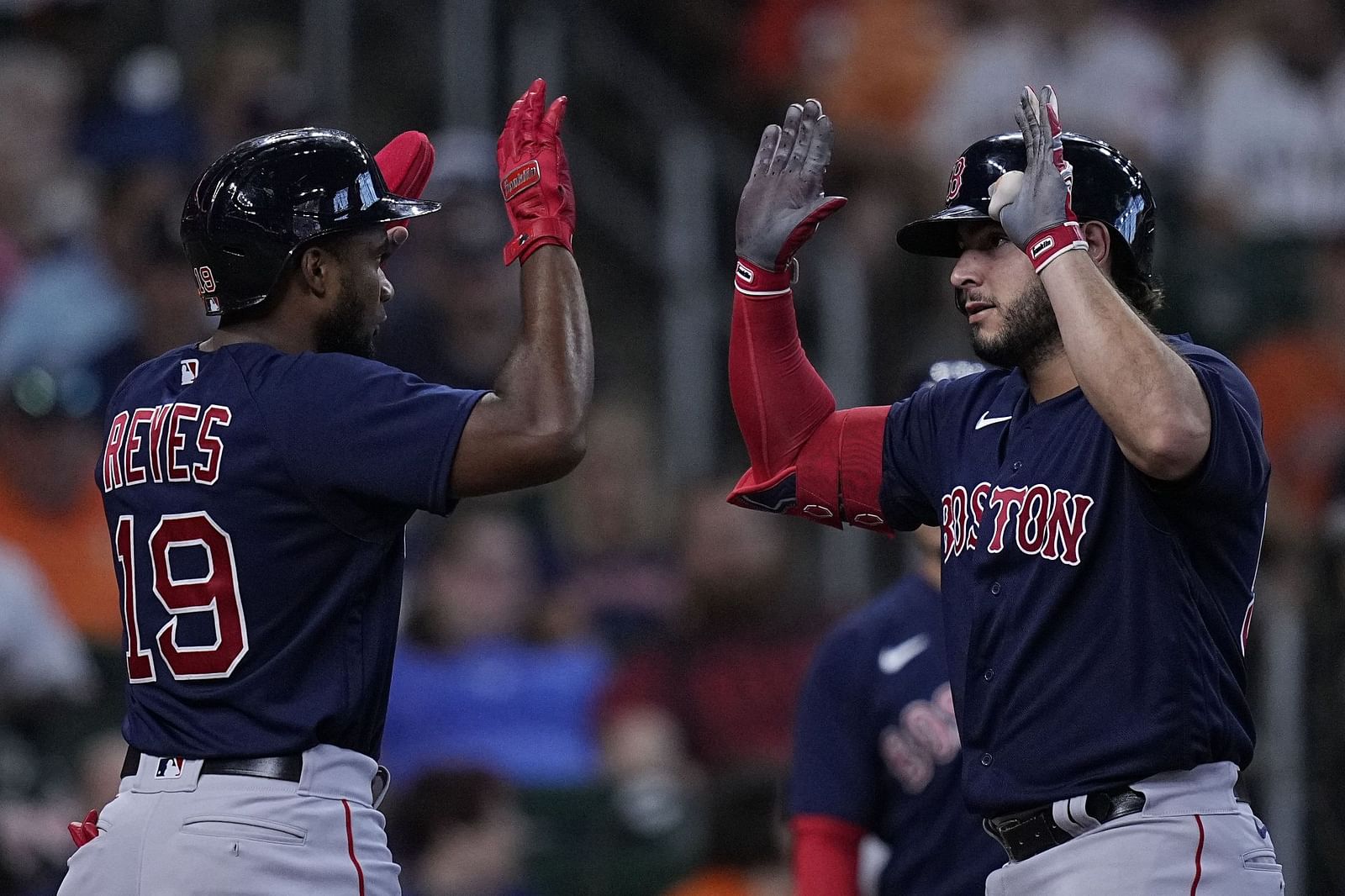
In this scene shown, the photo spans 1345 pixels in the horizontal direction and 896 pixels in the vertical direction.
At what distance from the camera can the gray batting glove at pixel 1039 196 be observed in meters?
3.30

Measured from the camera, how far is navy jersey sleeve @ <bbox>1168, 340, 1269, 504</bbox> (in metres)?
3.20

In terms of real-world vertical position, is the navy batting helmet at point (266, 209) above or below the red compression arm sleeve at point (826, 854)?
above

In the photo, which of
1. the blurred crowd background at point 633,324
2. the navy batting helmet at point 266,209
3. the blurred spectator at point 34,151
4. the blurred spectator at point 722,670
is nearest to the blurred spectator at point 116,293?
the blurred crowd background at point 633,324

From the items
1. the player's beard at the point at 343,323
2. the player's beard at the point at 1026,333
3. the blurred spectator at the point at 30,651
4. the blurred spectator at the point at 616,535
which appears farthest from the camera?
the blurred spectator at the point at 616,535

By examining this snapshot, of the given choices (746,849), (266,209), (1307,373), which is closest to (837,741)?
(746,849)

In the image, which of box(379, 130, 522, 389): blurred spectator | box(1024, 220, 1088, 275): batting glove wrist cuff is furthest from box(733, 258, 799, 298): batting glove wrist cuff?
box(379, 130, 522, 389): blurred spectator

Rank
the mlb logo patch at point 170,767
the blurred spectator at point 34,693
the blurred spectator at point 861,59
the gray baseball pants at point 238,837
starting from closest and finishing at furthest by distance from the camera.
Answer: the gray baseball pants at point 238,837 < the mlb logo patch at point 170,767 < the blurred spectator at point 34,693 < the blurred spectator at point 861,59

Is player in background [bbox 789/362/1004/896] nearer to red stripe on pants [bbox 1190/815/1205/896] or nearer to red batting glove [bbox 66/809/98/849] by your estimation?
red stripe on pants [bbox 1190/815/1205/896]

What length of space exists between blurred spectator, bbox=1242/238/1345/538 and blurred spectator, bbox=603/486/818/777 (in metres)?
2.61

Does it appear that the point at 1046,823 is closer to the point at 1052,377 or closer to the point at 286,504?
the point at 1052,377

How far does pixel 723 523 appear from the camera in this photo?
293 inches

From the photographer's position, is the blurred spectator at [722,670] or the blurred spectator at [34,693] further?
the blurred spectator at [722,670]

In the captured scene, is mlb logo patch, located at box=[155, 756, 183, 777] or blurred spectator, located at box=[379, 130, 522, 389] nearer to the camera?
mlb logo patch, located at box=[155, 756, 183, 777]

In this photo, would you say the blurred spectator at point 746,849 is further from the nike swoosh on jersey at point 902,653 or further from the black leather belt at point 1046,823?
the black leather belt at point 1046,823
